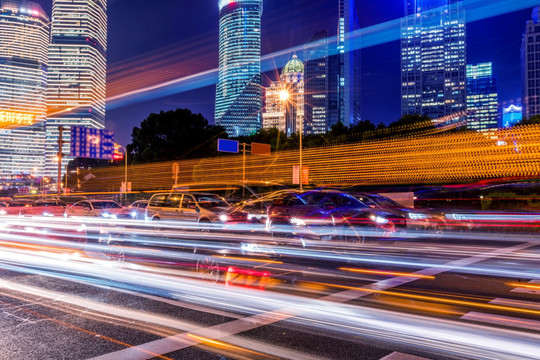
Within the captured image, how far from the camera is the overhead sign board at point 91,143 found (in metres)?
36.6

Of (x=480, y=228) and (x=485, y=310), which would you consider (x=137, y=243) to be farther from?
(x=480, y=228)

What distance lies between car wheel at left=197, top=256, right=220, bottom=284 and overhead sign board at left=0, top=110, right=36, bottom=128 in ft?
28.1

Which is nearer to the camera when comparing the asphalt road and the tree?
the asphalt road

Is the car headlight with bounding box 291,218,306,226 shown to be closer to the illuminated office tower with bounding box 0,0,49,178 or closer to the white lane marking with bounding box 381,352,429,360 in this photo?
the white lane marking with bounding box 381,352,429,360

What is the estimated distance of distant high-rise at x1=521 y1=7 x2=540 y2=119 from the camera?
159 m

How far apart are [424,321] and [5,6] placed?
134352 mm

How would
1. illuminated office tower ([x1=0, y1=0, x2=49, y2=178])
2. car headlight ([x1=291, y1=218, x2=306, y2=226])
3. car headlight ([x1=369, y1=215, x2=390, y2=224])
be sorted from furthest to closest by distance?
illuminated office tower ([x1=0, y1=0, x2=49, y2=178]) → car headlight ([x1=369, y1=215, x2=390, y2=224]) → car headlight ([x1=291, y1=218, x2=306, y2=226])

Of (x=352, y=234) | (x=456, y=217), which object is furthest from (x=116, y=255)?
(x=456, y=217)

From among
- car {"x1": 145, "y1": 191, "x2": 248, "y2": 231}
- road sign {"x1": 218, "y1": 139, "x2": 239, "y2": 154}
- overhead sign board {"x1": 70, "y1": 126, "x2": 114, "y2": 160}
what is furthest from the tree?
car {"x1": 145, "y1": 191, "x2": 248, "y2": 231}

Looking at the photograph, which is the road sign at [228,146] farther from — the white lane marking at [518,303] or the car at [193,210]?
the white lane marking at [518,303]

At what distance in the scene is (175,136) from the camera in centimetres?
5519

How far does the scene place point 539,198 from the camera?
863 inches

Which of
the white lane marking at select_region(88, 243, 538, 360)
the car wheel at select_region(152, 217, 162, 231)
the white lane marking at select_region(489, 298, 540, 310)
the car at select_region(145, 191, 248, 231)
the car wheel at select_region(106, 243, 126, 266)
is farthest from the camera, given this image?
the car wheel at select_region(152, 217, 162, 231)

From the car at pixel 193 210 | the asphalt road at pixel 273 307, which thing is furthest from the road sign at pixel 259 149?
the asphalt road at pixel 273 307
